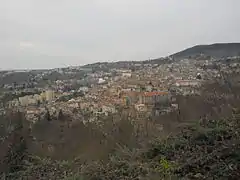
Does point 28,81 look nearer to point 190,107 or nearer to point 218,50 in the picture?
point 218,50

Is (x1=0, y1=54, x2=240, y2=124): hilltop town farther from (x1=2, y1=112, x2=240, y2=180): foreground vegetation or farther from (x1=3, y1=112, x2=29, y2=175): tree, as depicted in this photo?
(x1=2, y1=112, x2=240, y2=180): foreground vegetation

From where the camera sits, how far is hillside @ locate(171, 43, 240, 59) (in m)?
52.5

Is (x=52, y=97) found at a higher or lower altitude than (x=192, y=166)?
lower

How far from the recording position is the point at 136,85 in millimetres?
41656

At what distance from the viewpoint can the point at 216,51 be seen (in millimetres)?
57906

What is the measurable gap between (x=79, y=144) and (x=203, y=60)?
44.0 m

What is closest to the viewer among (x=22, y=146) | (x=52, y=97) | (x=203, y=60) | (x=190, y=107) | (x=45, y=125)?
(x=22, y=146)

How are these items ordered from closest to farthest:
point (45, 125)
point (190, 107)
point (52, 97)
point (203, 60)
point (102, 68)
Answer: point (190, 107) < point (45, 125) < point (52, 97) < point (203, 60) < point (102, 68)

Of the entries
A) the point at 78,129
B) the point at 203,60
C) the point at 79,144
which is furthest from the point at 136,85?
the point at 79,144

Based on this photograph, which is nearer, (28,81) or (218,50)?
(218,50)

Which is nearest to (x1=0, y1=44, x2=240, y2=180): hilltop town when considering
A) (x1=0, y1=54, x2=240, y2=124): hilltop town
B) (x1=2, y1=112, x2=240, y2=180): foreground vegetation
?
(x1=2, y1=112, x2=240, y2=180): foreground vegetation

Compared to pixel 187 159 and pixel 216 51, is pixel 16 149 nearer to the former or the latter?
pixel 187 159

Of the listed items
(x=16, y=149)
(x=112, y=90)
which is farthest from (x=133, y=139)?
(x=112, y=90)

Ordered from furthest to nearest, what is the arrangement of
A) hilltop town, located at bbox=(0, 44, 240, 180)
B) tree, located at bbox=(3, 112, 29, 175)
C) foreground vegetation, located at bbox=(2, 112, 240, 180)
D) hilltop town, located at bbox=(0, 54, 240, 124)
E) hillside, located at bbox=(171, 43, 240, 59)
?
hillside, located at bbox=(171, 43, 240, 59) < hilltop town, located at bbox=(0, 54, 240, 124) < tree, located at bbox=(3, 112, 29, 175) < hilltop town, located at bbox=(0, 44, 240, 180) < foreground vegetation, located at bbox=(2, 112, 240, 180)
